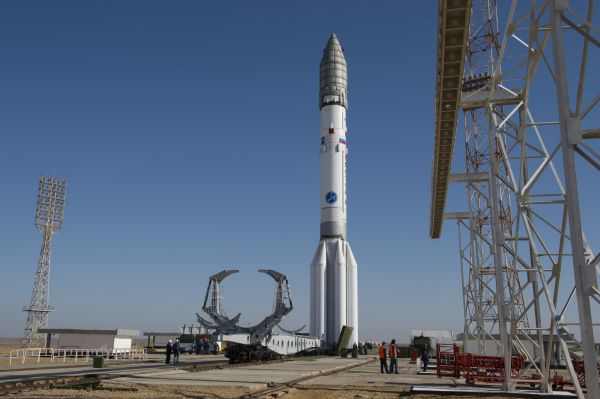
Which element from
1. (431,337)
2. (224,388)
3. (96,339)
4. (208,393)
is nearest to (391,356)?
→ (224,388)

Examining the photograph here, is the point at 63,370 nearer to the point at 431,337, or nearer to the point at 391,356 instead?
the point at 391,356

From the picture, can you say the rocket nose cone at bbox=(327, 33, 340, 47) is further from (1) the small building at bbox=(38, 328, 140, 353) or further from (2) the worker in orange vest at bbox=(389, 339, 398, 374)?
(2) the worker in orange vest at bbox=(389, 339, 398, 374)

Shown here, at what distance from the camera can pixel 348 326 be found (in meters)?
50.1

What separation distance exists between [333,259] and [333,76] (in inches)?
725

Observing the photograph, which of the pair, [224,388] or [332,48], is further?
[332,48]

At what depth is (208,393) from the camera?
1541cm

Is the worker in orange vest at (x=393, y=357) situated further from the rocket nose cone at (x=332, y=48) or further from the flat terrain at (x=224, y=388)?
the rocket nose cone at (x=332, y=48)

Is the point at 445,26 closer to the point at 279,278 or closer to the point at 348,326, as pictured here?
the point at 279,278

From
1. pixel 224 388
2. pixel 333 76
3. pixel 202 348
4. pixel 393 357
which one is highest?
pixel 333 76

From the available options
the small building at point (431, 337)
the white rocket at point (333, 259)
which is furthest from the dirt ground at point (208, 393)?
the small building at point (431, 337)

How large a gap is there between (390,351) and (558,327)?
589 inches

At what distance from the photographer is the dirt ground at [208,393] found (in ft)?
47.9

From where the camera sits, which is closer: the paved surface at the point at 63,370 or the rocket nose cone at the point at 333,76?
the paved surface at the point at 63,370

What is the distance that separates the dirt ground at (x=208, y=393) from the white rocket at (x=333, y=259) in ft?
106
